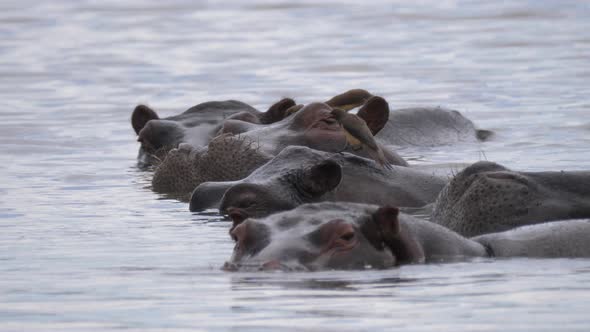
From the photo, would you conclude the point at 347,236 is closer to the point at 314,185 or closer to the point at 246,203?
the point at 246,203

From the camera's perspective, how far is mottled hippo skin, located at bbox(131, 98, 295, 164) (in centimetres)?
1224

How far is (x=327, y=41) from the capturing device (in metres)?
28.8

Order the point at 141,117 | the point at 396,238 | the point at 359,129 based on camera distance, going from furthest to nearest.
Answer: the point at 141,117 < the point at 359,129 < the point at 396,238

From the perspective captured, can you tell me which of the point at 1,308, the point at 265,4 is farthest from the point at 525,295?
the point at 265,4

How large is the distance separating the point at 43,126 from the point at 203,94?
4006 millimetres

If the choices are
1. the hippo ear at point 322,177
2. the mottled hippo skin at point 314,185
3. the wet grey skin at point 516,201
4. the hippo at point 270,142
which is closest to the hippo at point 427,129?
the hippo at point 270,142

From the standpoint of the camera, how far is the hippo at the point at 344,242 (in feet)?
22.4

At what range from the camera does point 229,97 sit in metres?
20.9

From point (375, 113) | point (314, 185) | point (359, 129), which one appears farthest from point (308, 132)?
point (314, 185)

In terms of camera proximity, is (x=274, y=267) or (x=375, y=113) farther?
(x=375, y=113)

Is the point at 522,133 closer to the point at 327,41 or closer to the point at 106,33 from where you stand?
the point at 327,41

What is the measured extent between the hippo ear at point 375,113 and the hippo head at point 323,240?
11.7 feet

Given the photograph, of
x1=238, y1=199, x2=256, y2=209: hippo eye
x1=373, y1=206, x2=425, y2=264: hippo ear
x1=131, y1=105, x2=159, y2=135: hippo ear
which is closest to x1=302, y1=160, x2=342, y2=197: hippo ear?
x1=238, y1=199, x2=256, y2=209: hippo eye

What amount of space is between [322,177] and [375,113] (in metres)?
2.09
